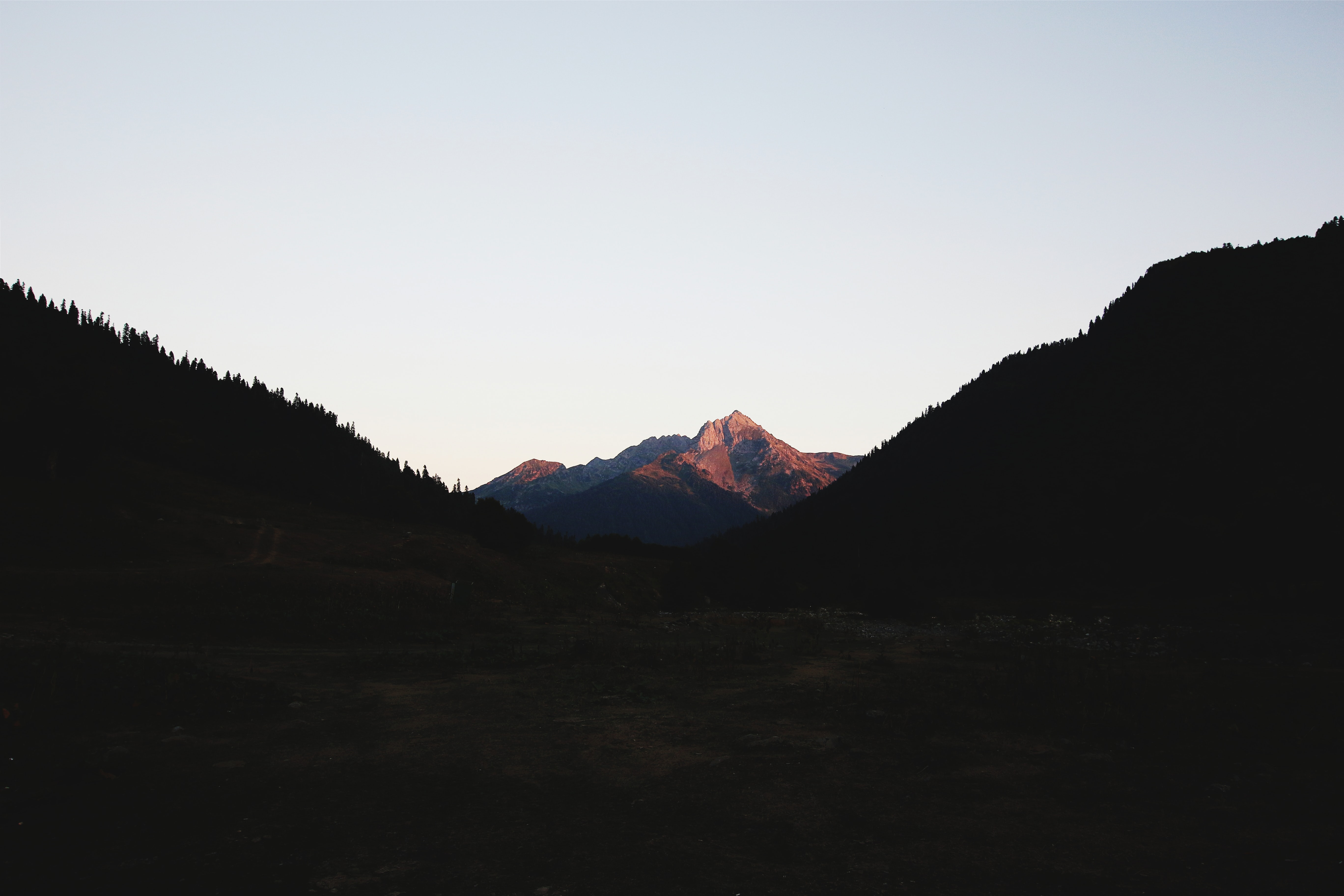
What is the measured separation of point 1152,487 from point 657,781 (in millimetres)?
111111

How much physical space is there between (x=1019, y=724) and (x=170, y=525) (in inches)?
2855

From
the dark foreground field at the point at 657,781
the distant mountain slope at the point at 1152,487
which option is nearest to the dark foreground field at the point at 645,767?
the dark foreground field at the point at 657,781

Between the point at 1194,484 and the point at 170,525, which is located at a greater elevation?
the point at 1194,484

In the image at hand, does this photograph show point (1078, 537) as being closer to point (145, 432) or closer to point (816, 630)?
point (816, 630)

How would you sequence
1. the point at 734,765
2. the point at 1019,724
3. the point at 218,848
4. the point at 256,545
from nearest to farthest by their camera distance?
the point at 218,848, the point at 734,765, the point at 1019,724, the point at 256,545

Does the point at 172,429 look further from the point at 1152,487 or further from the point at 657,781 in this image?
the point at 1152,487

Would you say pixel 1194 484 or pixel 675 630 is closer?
pixel 675 630

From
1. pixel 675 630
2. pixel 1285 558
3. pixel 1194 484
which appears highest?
pixel 1194 484

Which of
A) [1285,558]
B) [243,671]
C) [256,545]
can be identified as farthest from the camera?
[256,545]

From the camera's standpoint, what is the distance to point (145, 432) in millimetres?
122688

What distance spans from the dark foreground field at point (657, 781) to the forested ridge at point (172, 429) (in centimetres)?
5523

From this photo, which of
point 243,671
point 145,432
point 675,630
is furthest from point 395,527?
point 243,671

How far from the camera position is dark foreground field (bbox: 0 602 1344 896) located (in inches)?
314

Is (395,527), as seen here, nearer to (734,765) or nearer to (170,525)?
(170,525)
